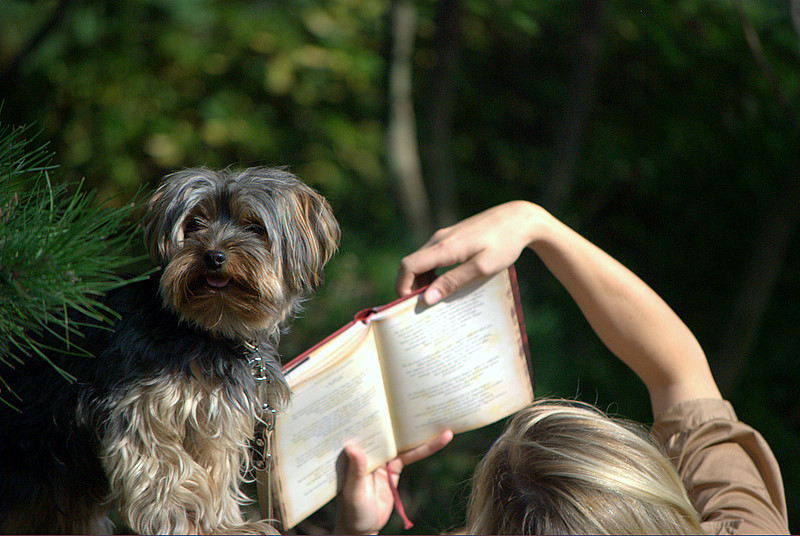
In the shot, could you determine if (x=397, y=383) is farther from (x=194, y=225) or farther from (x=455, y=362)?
(x=194, y=225)

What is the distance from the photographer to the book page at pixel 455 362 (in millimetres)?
1486

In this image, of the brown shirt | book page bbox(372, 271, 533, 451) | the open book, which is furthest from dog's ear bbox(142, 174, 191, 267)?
the brown shirt

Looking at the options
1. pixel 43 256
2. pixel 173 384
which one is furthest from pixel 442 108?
pixel 43 256

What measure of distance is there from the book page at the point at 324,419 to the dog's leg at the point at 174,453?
0.08 metres

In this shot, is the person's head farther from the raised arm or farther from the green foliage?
the green foliage

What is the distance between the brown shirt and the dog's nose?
1.06 m

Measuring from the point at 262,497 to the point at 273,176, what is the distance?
694 millimetres

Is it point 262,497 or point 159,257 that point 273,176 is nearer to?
point 159,257

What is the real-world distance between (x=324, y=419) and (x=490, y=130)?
383 centimetres

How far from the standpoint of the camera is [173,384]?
1.30 meters

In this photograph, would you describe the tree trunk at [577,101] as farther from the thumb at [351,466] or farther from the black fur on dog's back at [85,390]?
the black fur on dog's back at [85,390]

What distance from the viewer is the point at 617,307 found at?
1.61 metres

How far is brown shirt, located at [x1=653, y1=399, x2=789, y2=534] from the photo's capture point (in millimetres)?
1266

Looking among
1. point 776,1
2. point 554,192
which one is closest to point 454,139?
point 554,192
